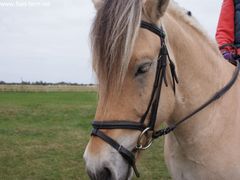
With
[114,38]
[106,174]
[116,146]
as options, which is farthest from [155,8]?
[106,174]

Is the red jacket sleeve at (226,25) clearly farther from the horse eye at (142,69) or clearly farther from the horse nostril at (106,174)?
the horse nostril at (106,174)

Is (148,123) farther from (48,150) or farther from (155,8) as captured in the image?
(48,150)

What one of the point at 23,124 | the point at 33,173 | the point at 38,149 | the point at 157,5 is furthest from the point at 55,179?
the point at 23,124

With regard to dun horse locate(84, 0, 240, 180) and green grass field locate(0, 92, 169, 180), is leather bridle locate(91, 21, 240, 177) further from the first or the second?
green grass field locate(0, 92, 169, 180)

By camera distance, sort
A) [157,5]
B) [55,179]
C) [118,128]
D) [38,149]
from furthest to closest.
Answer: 1. [38,149]
2. [55,179]
3. [157,5]
4. [118,128]

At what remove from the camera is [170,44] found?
2.60 m

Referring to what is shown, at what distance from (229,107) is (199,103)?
0.90ft

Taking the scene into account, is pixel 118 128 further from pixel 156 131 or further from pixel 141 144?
pixel 156 131

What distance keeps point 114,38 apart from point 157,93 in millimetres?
470

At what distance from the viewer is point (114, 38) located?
7.40ft

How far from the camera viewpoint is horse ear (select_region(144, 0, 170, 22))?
2355 mm

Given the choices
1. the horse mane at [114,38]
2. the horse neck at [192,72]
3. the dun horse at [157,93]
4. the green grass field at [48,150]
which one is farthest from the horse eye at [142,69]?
the green grass field at [48,150]

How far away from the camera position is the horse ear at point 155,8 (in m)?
2.36

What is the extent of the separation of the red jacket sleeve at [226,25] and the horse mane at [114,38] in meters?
1.64
